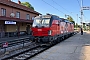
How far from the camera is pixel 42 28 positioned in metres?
17.6

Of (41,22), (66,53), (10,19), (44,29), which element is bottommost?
(66,53)

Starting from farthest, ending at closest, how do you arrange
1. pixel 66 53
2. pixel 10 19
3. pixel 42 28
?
pixel 10 19
pixel 42 28
pixel 66 53

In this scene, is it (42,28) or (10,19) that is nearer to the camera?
(42,28)

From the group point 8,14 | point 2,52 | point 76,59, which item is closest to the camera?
point 76,59

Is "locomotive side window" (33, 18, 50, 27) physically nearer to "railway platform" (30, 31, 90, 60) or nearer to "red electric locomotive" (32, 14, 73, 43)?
"red electric locomotive" (32, 14, 73, 43)

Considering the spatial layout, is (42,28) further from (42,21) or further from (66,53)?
(66,53)

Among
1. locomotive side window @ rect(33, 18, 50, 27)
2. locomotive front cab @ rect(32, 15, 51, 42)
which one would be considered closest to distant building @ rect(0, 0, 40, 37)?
locomotive side window @ rect(33, 18, 50, 27)

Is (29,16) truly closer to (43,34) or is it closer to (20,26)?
(20,26)

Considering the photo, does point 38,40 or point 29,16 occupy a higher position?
point 29,16

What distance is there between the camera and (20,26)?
36.1 m

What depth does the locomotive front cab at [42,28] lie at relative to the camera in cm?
1741

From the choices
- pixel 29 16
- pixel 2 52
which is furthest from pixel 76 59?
pixel 29 16

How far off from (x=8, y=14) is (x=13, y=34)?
12.0 ft

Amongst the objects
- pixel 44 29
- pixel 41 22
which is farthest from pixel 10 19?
pixel 44 29
